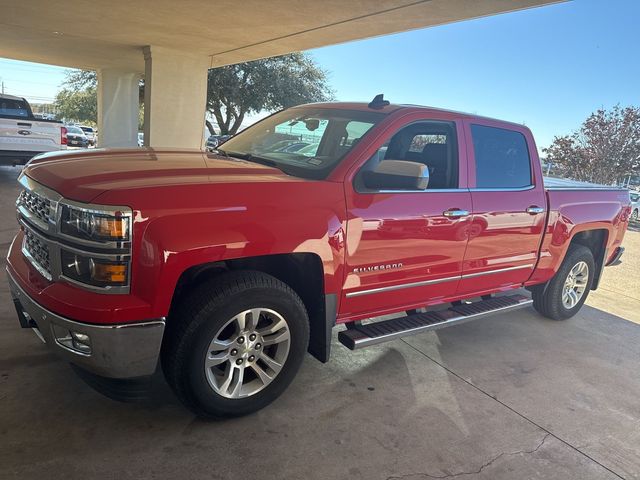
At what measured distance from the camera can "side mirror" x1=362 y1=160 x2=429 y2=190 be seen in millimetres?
3127

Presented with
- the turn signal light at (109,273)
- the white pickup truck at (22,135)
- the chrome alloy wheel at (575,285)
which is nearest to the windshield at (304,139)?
the turn signal light at (109,273)

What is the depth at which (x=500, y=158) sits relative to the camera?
170 inches

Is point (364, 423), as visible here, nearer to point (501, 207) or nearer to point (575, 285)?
point (501, 207)

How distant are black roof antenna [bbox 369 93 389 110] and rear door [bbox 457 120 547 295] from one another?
764 mm

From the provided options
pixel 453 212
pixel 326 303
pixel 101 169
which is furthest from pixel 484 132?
pixel 101 169

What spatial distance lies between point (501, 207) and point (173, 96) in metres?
12.4

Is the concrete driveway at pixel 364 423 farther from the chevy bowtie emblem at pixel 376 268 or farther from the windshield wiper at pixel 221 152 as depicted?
the windshield wiper at pixel 221 152

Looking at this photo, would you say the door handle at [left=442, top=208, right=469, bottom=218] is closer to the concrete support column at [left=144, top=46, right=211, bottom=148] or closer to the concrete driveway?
the concrete driveway

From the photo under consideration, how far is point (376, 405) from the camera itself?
3330 millimetres

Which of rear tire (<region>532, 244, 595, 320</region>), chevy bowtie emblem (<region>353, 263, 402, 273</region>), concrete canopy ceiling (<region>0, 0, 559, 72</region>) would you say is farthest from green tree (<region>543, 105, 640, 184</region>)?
chevy bowtie emblem (<region>353, 263, 402, 273</region>)

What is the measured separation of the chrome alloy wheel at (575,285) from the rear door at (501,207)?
100cm

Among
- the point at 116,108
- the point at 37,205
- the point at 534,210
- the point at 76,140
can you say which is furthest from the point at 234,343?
the point at 76,140

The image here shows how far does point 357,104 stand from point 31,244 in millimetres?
2548

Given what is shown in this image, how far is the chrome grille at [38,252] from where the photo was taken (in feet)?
8.68
